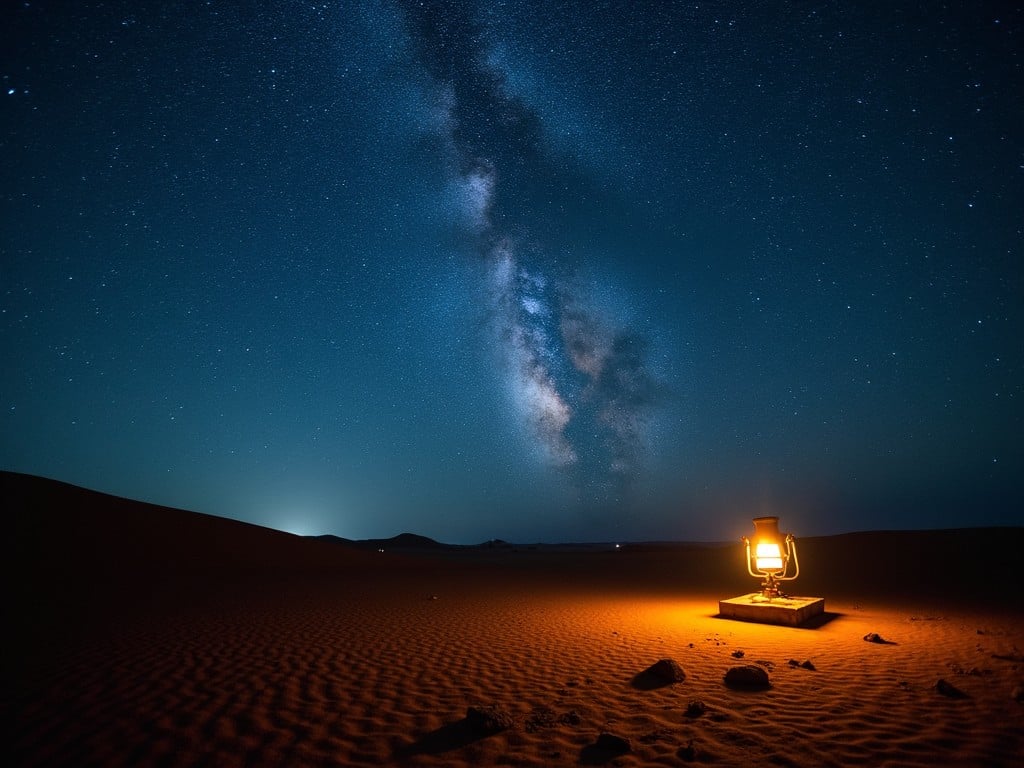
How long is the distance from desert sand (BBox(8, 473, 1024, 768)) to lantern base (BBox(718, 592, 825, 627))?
392 mm

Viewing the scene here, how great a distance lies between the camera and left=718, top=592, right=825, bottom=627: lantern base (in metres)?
10.2

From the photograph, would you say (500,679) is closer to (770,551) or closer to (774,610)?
(774,610)

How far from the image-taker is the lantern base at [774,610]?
10.2 metres

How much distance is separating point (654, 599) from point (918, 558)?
64.9 feet

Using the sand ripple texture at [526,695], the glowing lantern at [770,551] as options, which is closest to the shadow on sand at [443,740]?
the sand ripple texture at [526,695]

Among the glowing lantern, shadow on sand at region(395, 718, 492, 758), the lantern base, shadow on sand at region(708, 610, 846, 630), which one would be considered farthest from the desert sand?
the glowing lantern

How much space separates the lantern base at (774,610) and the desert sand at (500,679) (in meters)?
0.39

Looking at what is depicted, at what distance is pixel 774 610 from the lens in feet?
34.2

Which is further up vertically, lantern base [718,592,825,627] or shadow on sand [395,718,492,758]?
lantern base [718,592,825,627]

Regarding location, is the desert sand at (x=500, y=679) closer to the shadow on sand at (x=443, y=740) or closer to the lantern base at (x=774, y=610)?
the shadow on sand at (x=443, y=740)

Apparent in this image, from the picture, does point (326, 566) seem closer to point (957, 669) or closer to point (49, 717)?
point (49, 717)

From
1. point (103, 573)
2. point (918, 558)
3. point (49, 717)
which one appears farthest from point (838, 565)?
point (103, 573)

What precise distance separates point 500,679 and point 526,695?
2.86 feet

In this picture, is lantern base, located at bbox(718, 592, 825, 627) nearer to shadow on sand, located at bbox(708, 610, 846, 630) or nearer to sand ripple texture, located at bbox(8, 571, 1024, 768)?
shadow on sand, located at bbox(708, 610, 846, 630)
